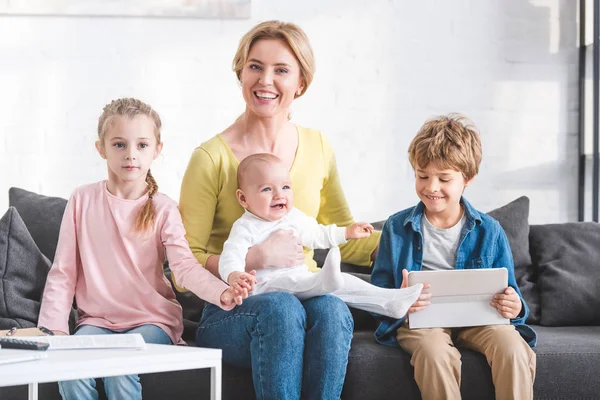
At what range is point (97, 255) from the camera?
7.07 ft

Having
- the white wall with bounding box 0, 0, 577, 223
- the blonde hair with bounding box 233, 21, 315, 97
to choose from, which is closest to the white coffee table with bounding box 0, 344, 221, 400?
the blonde hair with bounding box 233, 21, 315, 97

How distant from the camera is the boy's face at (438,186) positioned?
2.22 metres

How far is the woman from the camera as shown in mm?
1893

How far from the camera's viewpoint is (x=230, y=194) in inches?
89.3

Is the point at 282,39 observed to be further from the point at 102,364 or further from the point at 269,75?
the point at 102,364

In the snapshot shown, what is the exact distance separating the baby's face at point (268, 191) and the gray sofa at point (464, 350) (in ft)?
1.36

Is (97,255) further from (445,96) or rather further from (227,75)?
(445,96)

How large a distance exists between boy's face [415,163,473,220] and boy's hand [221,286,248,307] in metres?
0.62

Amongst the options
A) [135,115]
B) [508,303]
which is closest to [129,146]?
[135,115]

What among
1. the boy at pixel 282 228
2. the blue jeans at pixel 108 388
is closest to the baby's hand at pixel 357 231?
the boy at pixel 282 228

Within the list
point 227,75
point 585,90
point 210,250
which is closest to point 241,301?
point 210,250

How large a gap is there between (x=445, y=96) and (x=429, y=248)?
3.74 ft

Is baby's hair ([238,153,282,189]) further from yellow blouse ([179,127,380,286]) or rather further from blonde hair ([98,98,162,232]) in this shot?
blonde hair ([98,98,162,232])

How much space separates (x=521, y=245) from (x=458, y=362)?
28.8 inches
